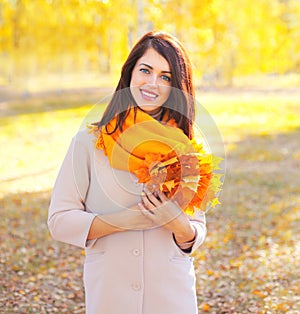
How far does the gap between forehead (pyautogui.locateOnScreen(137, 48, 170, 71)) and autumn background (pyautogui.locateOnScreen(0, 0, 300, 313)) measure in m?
0.70

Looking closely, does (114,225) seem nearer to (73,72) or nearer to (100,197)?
(100,197)

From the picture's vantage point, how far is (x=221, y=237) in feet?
21.2

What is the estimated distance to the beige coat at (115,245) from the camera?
2.00 meters

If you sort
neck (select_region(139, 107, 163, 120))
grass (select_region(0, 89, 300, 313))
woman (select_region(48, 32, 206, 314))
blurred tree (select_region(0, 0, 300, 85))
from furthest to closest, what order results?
blurred tree (select_region(0, 0, 300, 85)) < grass (select_region(0, 89, 300, 313)) < neck (select_region(139, 107, 163, 120)) < woman (select_region(48, 32, 206, 314))

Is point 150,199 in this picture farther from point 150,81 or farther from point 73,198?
point 150,81

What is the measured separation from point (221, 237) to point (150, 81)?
466 centimetres

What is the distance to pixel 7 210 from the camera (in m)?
7.16

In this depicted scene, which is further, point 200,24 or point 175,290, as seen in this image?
point 200,24

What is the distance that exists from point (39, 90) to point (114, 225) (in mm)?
26255

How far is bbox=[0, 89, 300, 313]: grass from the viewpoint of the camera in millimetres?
4609

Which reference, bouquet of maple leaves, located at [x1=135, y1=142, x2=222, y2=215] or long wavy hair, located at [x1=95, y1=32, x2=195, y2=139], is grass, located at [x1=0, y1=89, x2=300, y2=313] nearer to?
long wavy hair, located at [x1=95, y1=32, x2=195, y2=139]

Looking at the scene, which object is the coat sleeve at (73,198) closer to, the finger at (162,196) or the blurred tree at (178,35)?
the finger at (162,196)

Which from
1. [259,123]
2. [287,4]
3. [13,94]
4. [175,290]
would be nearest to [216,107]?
[259,123]

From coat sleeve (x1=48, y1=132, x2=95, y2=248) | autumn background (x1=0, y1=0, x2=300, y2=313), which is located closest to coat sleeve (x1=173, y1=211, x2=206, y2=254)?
coat sleeve (x1=48, y1=132, x2=95, y2=248)
